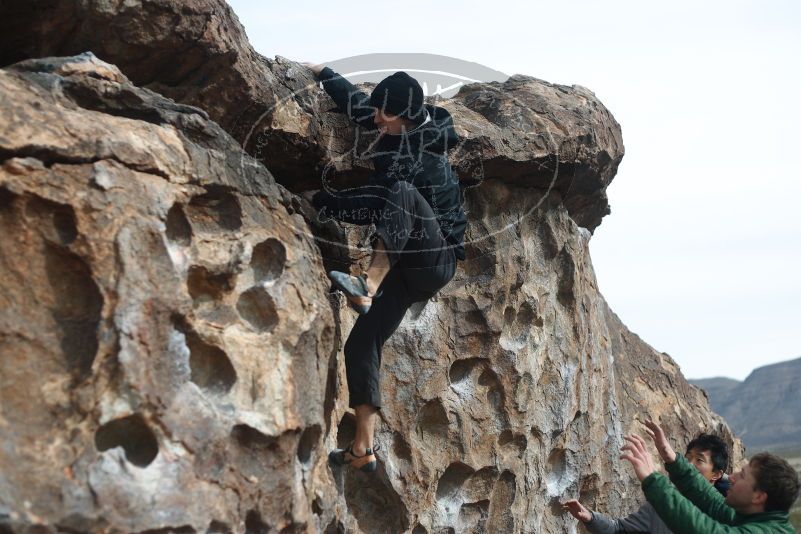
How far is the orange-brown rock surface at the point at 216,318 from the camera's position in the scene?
3.78 metres

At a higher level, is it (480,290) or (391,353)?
(480,290)

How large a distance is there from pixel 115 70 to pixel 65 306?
1.40 meters

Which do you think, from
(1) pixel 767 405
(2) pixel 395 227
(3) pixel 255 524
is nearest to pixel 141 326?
(3) pixel 255 524

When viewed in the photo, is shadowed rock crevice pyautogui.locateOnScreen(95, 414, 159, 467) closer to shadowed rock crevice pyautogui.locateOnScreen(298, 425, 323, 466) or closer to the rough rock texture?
shadowed rock crevice pyautogui.locateOnScreen(298, 425, 323, 466)

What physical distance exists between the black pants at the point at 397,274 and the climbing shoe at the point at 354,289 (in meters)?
0.28

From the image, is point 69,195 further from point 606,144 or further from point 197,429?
point 606,144

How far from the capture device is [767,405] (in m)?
97.2

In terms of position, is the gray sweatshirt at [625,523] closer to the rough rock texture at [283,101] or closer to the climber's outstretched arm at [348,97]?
the rough rock texture at [283,101]

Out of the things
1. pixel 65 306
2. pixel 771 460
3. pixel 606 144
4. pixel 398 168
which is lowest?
pixel 771 460

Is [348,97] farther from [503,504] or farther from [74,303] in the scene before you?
[503,504]

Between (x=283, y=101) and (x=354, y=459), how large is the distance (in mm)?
2507

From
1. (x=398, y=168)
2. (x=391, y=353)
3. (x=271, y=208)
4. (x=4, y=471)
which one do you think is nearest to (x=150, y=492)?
(x=4, y=471)

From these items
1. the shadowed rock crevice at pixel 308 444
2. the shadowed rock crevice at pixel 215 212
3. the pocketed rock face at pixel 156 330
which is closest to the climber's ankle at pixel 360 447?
the pocketed rock face at pixel 156 330

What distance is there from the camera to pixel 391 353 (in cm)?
679
